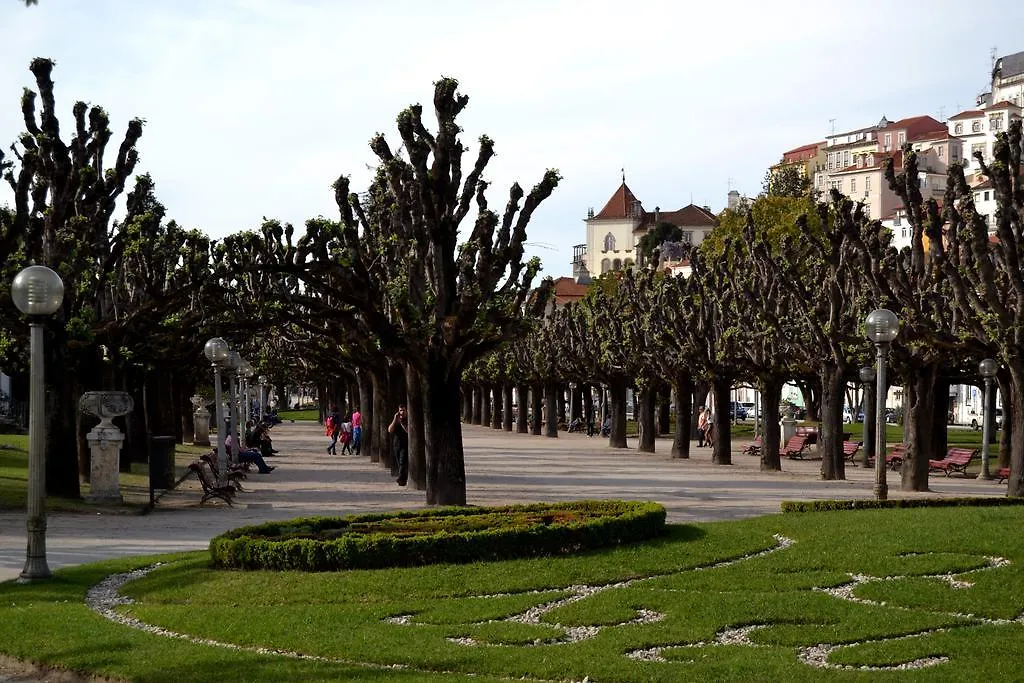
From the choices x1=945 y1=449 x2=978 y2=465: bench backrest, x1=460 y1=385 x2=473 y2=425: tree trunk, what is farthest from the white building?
x1=945 y1=449 x2=978 y2=465: bench backrest

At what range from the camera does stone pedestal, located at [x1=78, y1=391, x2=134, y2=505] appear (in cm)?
2688

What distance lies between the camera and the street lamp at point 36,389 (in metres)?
14.5

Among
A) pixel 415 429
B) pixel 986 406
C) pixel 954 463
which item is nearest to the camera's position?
pixel 415 429

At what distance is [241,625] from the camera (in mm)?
11781

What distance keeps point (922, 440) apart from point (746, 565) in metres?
17.2

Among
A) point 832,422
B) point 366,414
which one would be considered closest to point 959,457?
point 832,422

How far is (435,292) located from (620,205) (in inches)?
6751

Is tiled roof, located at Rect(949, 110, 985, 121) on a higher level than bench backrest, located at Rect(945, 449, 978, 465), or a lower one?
higher

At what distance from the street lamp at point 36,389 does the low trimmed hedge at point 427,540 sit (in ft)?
5.98

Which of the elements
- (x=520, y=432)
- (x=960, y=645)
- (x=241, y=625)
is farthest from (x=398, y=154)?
(x=520, y=432)

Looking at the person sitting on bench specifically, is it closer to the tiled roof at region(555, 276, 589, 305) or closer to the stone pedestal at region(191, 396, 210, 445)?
the stone pedestal at region(191, 396, 210, 445)

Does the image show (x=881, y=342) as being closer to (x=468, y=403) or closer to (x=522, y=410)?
(x=522, y=410)

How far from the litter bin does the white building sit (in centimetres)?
16212

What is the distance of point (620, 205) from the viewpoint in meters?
195
